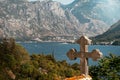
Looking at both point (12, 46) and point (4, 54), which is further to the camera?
point (12, 46)

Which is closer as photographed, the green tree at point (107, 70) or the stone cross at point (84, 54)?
the stone cross at point (84, 54)

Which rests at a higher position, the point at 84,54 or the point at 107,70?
the point at 84,54

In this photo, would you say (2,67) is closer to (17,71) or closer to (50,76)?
(17,71)

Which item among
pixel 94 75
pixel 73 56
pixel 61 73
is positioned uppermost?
pixel 73 56

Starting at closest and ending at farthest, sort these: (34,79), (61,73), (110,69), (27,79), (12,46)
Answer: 1. (110,69)
2. (27,79)
3. (34,79)
4. (61,73)
5. (12,46)

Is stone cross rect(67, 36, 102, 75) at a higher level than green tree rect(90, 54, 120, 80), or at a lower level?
higher

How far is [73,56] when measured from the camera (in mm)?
13344

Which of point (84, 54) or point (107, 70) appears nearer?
point (84, 54)

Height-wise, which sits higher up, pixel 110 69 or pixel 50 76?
pixel 110 69

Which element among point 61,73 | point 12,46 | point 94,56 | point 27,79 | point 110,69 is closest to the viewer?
point 94,56

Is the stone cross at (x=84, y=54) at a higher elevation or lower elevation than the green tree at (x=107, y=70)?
higher

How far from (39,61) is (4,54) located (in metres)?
9.26

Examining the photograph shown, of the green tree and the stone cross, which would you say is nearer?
the stone cross

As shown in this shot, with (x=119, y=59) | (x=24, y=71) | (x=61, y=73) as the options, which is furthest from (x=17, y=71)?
(x=119, y=59)
